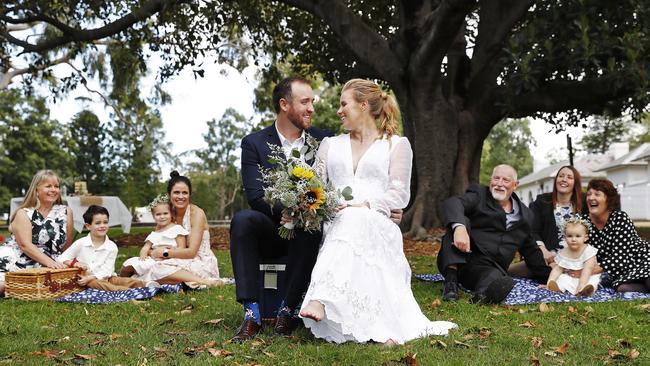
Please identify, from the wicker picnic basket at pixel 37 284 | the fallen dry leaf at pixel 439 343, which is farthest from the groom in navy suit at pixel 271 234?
the wicker picnic basket at pixel 37 284

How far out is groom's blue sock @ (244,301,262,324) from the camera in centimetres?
488

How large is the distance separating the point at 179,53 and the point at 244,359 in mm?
14648

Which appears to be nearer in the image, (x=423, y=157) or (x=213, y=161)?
(x=423, y=157)

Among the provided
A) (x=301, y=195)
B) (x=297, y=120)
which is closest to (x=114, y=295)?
(x=297, y=120)

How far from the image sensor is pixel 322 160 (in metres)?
5.10

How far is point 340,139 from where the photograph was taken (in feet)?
16.9

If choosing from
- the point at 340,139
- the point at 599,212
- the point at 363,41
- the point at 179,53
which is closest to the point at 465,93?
the point at 363,41

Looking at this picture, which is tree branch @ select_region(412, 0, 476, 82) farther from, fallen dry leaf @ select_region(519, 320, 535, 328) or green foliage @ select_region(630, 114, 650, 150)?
green foliage @ select_region(630, 114, 650, 150)

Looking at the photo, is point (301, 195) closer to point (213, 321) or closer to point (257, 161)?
point (257, 161)

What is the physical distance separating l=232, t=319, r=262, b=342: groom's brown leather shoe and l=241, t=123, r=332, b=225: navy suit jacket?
2.72 ft

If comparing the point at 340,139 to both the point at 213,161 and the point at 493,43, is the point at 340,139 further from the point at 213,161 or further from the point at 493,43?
the point at 213,161

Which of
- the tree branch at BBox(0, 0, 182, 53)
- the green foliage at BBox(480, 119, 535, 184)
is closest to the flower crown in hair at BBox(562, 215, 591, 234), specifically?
the tree branch at BBox(0, 0, 182, 53)

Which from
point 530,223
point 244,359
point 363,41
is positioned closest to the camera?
point 244,359

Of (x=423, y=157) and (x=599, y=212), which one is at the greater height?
(x=423, y=157)
